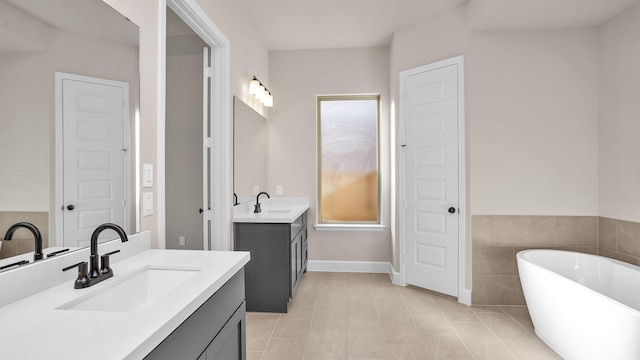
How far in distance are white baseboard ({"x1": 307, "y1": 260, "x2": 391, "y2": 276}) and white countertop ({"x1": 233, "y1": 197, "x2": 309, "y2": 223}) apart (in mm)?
777

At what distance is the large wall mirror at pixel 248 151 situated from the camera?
2678mm

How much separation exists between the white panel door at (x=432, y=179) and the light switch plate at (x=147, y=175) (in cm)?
251

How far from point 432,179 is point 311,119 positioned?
167 centimetres

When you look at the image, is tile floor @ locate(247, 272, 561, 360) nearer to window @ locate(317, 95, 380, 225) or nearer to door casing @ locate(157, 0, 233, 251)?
door casing @ locate(157, 0, 233, 251)

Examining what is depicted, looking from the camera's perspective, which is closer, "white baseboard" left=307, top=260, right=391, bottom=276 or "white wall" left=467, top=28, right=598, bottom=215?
"white wall" left=467, top=28, right=598, bottom=215

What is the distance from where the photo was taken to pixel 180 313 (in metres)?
0.79

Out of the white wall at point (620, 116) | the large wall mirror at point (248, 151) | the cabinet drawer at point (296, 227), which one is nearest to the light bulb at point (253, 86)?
the large wall mirror at point (248, 151)

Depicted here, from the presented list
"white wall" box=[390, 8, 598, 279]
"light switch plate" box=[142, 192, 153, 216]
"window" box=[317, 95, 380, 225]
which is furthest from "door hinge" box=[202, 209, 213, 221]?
"white wall" box=[390, 8, 598, 279]

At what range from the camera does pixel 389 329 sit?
2393 millimetres

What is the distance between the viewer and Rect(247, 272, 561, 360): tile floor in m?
2.08

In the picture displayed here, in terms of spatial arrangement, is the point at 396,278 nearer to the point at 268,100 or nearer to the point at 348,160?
the point at 348,160

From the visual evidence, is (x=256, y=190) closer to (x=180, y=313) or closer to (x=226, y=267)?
(x=226, y=267)

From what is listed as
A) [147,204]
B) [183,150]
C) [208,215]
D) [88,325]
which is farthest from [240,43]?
[88,325]

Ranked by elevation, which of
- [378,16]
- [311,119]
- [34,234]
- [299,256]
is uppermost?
[378,16]
